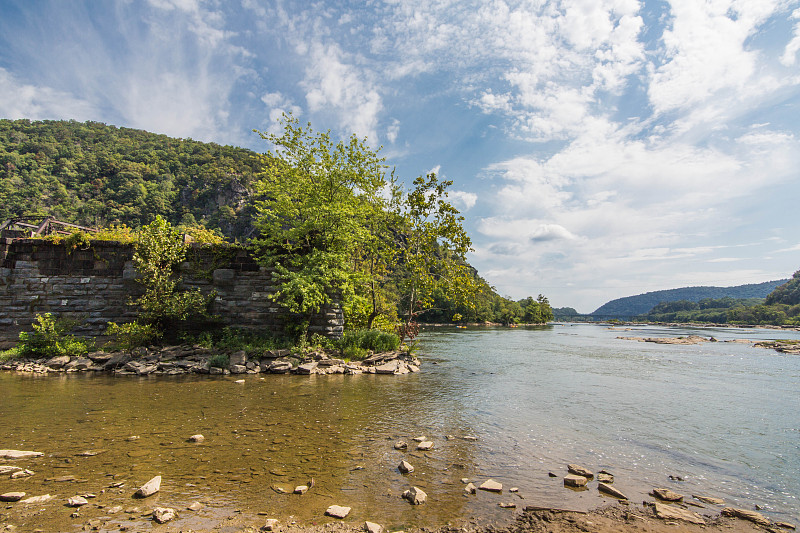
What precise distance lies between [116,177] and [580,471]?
102115 mm

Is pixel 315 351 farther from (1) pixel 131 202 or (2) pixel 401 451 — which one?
(1) pixel 131 202

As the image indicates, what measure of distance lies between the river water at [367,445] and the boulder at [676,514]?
0.30 meters

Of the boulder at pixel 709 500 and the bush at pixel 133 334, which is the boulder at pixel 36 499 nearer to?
the boulder at pixel 709 500

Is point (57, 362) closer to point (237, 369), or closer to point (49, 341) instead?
point (49, 341)

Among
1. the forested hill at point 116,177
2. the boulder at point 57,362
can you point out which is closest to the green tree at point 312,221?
the boulder at point 57,362

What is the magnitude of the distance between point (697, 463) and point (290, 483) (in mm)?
5766

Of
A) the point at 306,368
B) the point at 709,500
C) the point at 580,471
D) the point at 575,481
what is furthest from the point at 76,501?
the point at 306,368

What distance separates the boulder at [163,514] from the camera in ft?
10.7

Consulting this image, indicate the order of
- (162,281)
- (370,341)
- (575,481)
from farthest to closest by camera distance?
(370,341)
(162,281)
(575,481)

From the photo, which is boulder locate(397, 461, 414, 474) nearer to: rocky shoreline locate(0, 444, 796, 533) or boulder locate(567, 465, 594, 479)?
rocky shoreline locate(0, 444, 796, 533)

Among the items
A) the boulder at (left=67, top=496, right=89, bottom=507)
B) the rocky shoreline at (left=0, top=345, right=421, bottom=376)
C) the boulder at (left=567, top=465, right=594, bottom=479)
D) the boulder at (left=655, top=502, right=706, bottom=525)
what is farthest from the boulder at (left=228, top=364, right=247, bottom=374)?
the boulder at (left=655, top=502, right=706, bottom=525)

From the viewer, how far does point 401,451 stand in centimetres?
542

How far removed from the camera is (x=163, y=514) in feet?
10.9

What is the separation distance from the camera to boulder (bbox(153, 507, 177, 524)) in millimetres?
3270
